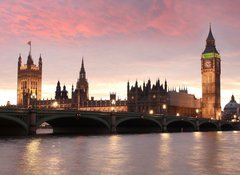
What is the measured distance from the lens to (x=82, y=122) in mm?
104000

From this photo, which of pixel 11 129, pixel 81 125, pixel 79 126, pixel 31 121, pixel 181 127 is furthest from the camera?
pixel 181 127

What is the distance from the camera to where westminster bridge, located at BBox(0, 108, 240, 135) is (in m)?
78.1

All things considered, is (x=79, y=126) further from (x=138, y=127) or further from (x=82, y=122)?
(x=138, y=127)

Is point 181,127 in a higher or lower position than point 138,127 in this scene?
lower

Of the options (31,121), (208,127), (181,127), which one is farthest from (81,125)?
(208,127)

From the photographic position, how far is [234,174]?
96.8 feet

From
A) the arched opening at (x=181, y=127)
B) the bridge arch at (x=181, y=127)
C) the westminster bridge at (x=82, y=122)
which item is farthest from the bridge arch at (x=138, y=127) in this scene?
the arched opening at (x=181, y=127)

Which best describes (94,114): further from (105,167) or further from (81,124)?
(105,167)

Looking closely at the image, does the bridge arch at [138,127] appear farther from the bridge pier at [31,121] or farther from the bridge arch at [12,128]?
the bridge pier at [31,121]

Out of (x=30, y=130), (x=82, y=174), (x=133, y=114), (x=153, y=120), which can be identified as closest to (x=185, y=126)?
(x=153, y=120)

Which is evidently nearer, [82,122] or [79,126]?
[82,122]

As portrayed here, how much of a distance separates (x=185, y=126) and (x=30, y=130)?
84366 mm

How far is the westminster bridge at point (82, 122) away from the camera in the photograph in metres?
78.1

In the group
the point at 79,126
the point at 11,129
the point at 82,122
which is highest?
the point at 82,122
